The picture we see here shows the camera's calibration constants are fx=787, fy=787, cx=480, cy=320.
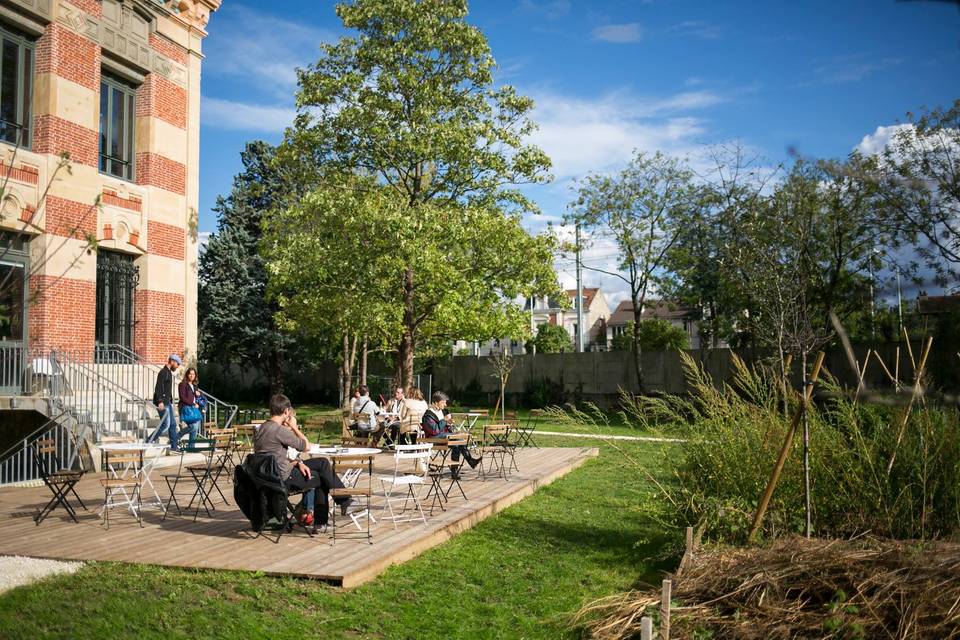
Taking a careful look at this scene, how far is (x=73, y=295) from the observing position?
53.1 feet

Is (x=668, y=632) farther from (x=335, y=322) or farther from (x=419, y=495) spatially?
(x=335, y=322)

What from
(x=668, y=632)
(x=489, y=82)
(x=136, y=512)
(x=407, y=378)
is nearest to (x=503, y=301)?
(x=407, y=378)

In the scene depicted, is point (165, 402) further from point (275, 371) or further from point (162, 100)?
point (275, 371)

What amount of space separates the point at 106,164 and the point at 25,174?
7.72 ft

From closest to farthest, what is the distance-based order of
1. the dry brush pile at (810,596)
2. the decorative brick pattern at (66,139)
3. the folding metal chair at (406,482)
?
the dry brush pile at (810,596) < the folding metal chair at (406,482) < the decorative brick pattern at (66,139)

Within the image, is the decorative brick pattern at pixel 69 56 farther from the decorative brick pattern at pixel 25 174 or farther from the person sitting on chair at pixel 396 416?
the person sitting on chair at pixel 396 416

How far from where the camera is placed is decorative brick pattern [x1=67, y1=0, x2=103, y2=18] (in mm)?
16469

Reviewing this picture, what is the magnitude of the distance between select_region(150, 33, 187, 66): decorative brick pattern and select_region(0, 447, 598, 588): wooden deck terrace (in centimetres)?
1169

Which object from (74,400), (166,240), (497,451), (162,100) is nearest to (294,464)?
(497,451)

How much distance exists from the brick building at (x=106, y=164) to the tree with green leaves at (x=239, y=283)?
457 inches

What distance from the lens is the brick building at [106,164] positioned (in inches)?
610

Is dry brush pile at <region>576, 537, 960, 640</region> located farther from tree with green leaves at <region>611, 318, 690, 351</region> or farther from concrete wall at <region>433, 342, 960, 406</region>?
tree with green leaves at <region>611, 318, 690, 351</region>

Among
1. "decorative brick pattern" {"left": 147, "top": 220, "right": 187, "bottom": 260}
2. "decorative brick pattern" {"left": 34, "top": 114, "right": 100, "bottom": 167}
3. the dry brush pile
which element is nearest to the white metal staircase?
"decorative brick pattern" {"left": 147, "top": 220, "right": 187, "bottom": 260}

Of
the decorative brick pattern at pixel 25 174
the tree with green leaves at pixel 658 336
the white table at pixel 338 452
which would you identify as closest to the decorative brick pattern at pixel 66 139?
the decorative brick pattern at pixel 25 174
